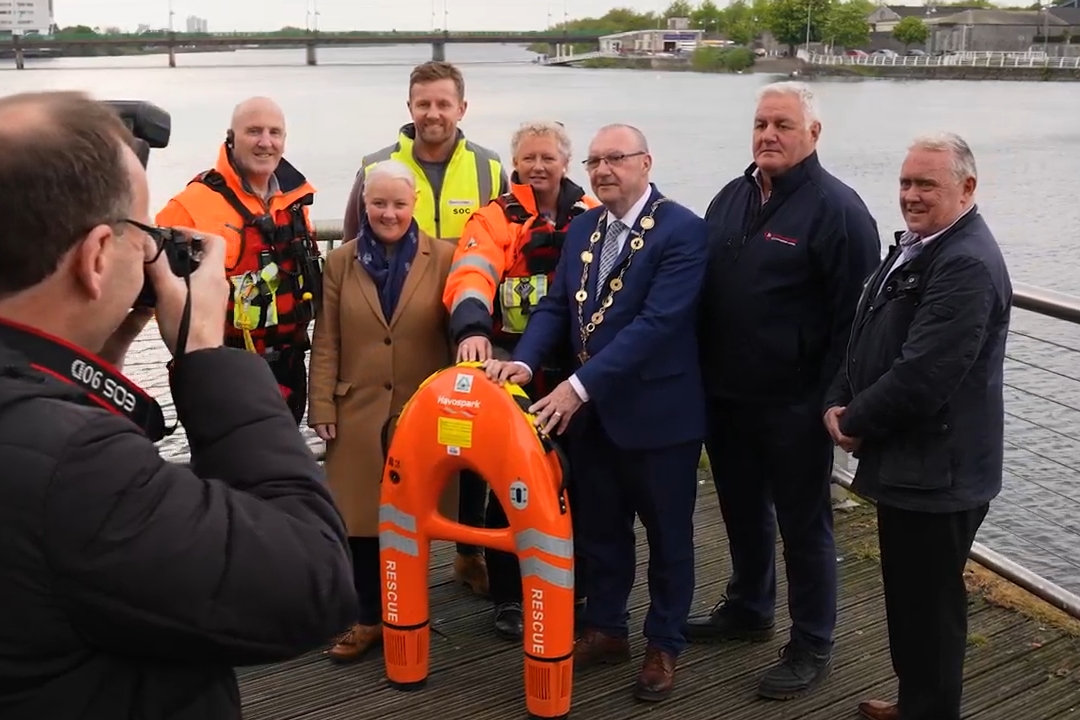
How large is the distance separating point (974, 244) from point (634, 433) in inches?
36.2

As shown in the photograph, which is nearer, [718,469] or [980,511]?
[980,511]

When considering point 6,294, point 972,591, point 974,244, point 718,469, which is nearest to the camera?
point 6,294

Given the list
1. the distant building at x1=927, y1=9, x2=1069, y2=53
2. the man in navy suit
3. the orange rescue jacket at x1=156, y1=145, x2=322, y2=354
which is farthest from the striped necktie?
the distant building at x1=927, y1=9, x2=1069, y2=53

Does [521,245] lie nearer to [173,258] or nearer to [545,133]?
[545,133]

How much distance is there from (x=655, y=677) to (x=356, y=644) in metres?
0.82

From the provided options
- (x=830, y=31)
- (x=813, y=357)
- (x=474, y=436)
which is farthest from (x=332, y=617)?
(x=830, y=31)

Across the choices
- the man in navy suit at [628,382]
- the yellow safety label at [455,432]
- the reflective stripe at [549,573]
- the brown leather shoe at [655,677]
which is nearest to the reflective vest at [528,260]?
the man in navy suit at [628,382]

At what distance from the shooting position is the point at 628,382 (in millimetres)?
2695

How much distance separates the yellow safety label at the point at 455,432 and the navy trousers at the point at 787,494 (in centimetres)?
71

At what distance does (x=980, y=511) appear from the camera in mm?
2344

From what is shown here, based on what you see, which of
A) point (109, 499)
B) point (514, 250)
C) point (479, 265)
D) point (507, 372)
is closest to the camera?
point (109, 499)

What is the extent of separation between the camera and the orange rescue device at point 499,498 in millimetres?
2506

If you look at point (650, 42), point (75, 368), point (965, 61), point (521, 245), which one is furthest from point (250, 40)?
point (75, 368)

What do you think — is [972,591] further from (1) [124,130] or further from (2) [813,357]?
(1) [124,130]
